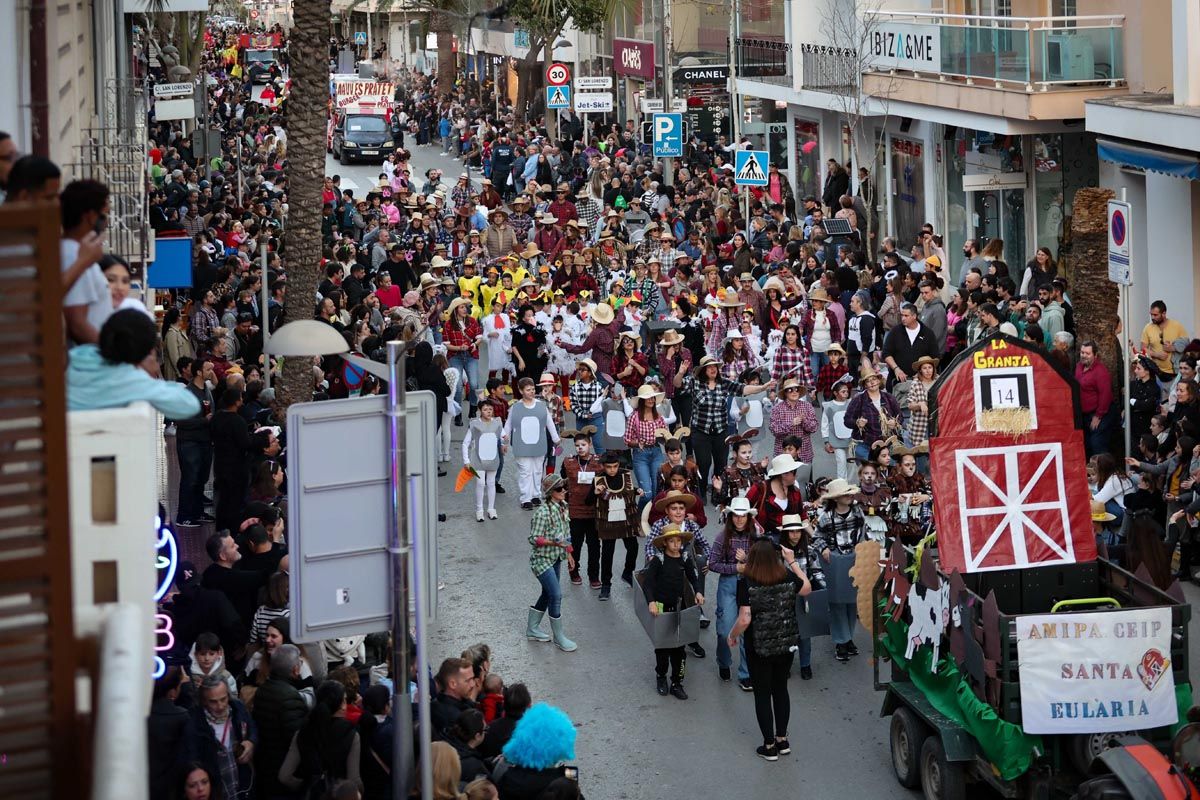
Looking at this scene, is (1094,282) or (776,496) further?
(1094,282)

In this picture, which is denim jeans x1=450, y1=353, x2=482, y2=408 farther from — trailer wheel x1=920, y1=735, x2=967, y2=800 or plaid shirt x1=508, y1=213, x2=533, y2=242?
trailer wheel x1=920, y1=735, x2=967, y2=800

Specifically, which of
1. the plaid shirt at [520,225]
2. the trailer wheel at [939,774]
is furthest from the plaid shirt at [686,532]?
the plaid shirt at [520,225]

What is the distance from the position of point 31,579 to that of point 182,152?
4480cm

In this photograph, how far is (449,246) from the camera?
33.1 m

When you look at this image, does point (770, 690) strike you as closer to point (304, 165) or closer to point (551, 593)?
point (551, 593)

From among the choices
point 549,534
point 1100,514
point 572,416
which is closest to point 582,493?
point 549,534

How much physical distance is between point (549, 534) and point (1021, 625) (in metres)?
5.32

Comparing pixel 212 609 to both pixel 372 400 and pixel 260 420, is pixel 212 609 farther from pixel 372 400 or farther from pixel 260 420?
pixel 260 420

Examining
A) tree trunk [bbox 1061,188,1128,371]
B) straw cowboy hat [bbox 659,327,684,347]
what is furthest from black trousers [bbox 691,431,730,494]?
tree trunk [bbox 1061,188,1128,371]

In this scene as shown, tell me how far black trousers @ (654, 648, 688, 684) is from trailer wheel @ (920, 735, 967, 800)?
2.87m

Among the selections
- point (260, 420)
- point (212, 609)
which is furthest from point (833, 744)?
point (260, 420)

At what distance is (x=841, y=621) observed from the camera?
49.3 feet

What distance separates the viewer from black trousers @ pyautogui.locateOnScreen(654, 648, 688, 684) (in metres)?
14.3

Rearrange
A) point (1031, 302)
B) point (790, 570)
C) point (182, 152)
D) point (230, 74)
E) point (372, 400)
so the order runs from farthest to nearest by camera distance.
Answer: point (230, 74) → point (182, 152) → point (1031, 302) → point (790, 570) → point (372, 400)
